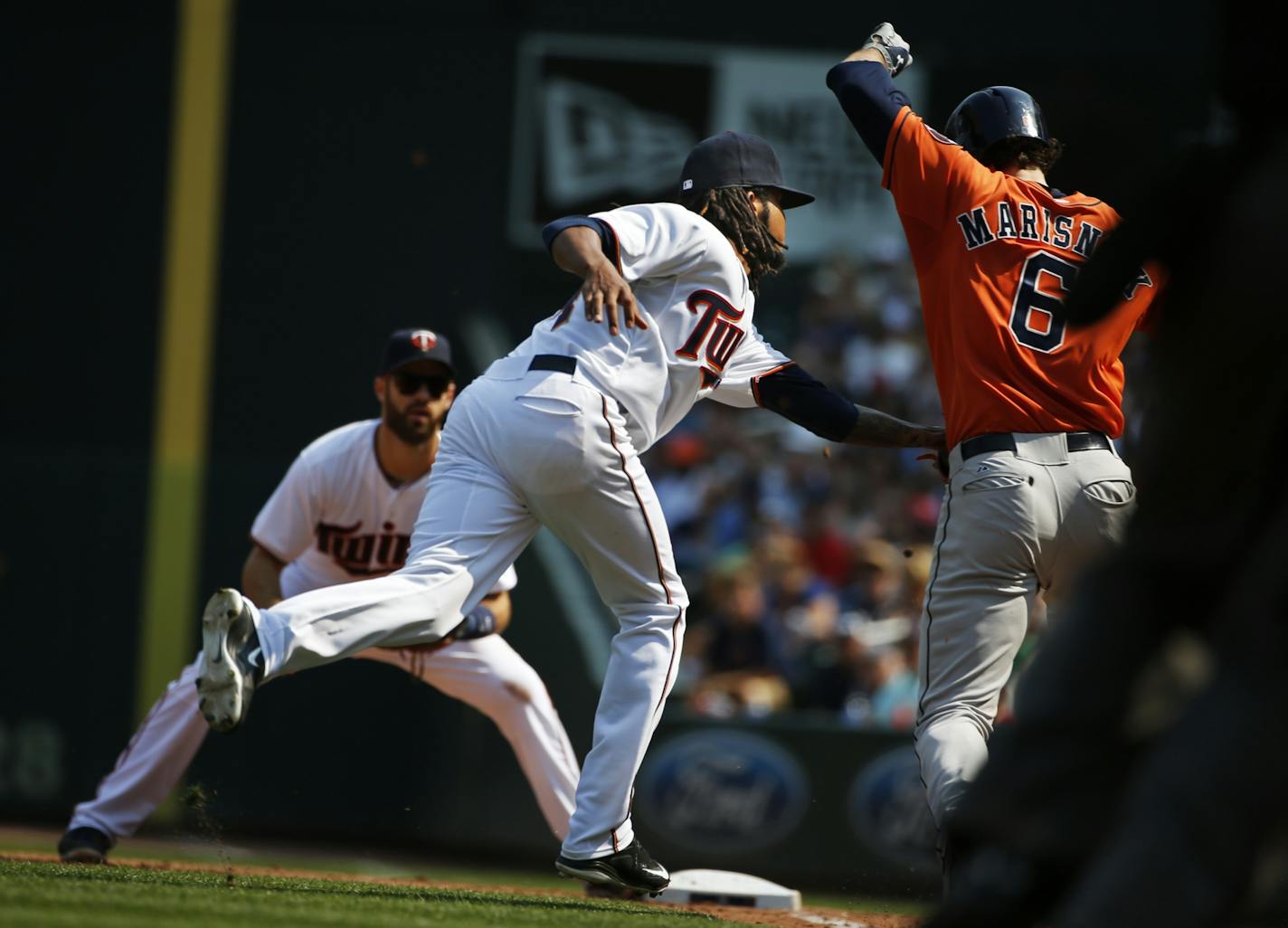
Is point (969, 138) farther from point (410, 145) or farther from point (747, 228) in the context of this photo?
point (410, 145)

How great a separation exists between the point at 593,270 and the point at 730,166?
748 millimetres

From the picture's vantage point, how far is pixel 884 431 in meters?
4.57

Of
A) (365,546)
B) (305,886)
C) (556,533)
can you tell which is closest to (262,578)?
(365,546)

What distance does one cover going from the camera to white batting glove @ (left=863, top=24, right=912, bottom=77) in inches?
170

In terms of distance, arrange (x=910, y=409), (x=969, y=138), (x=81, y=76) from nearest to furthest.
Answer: (x=969, y=138), (x=910, y=409), (x=81, y=76)

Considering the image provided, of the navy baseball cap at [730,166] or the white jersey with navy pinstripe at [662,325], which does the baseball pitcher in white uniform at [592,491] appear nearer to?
the white jersey with navy pinstripe at [662,325]

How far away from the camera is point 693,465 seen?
11508 millimetres

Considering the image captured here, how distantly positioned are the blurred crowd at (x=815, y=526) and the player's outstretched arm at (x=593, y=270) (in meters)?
4.45

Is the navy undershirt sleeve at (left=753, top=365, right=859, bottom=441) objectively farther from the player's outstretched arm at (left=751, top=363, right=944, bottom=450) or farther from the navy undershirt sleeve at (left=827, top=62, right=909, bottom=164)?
the navy undershirt sleeve at (left=827, top=62, right=909, bottom=164)

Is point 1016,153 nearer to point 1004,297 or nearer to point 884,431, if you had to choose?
point 1004,297

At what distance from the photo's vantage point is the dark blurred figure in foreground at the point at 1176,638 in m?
2.05

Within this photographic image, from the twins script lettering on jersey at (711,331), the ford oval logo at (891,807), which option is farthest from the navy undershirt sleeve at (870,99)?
the ford oval logo at (891,807)

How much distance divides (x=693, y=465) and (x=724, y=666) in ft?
9.56

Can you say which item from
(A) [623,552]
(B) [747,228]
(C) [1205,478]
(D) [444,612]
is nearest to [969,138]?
(B) [747,228]
